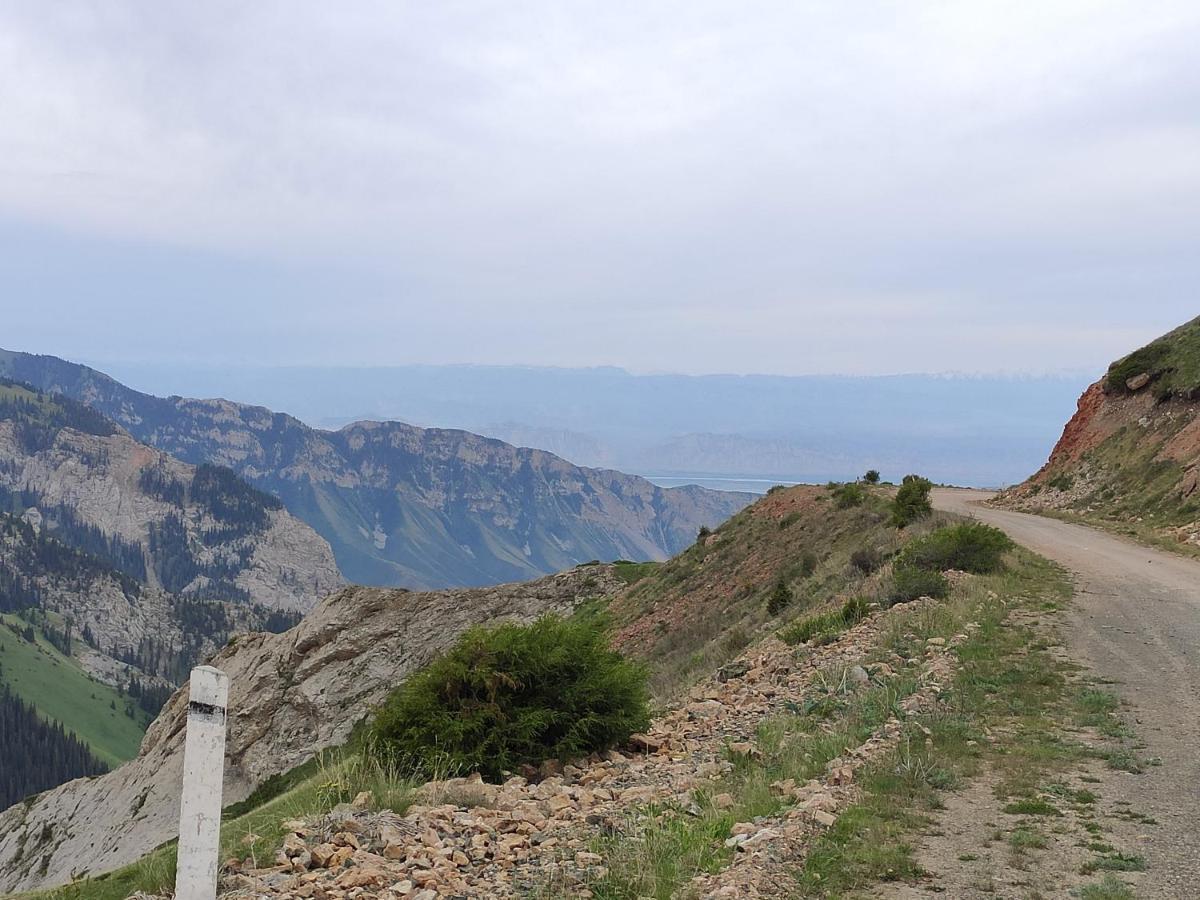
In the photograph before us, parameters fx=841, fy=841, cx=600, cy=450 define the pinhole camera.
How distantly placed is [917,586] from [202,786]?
50.3 ft

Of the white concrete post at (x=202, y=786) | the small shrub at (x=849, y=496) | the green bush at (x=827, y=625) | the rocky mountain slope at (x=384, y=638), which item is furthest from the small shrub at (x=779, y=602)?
the white concrete post at (x=202, y=786)

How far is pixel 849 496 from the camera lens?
3688 centimetres

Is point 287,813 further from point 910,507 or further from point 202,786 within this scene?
point 910,507

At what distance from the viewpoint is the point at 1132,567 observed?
2228 cm

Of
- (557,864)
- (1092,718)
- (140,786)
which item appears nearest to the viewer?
(557,864)

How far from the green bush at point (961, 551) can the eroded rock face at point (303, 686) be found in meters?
26.8

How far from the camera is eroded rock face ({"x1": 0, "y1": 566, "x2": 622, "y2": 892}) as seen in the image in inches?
1816

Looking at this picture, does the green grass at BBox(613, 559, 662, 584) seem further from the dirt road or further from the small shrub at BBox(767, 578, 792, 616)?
the dirt road

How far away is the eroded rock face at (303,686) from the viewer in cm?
4612

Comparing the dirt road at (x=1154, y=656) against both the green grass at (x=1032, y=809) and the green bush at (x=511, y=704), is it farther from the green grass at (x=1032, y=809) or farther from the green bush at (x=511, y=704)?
the green bush at (x=511, y=704)

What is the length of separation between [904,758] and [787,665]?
5718mm

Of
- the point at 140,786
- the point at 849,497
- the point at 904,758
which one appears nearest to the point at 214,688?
the point at 904,758

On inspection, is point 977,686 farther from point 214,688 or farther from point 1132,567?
point 1132,567

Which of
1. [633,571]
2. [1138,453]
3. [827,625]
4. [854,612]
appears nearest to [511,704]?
[827,625]
